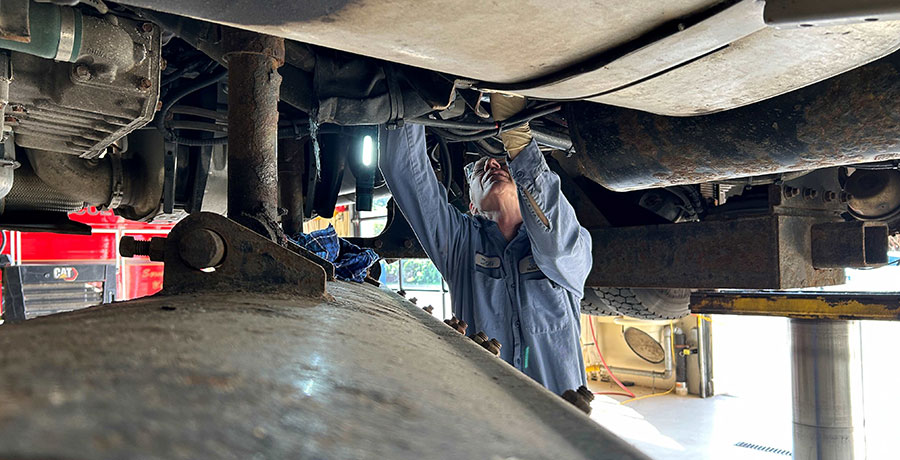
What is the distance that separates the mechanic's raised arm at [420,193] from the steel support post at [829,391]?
1815 mm

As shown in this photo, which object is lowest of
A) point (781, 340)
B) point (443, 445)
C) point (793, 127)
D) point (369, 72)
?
point (781, 340)

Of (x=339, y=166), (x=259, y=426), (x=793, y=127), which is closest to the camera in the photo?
(x=259, y=426)

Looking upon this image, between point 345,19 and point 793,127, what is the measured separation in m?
1.12

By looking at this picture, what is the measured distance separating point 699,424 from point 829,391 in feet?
11.4

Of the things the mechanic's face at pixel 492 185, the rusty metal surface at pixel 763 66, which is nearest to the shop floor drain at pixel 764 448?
the mechanic's face at pixel 492 185

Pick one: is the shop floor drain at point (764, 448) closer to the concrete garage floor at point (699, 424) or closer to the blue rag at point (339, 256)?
the concrete garage floor at point (699, 424)

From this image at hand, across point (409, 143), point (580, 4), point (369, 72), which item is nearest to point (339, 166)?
point (409, 143)

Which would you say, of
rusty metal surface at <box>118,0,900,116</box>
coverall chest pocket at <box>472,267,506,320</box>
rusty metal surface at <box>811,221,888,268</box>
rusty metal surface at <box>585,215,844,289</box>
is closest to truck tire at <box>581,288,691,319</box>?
rusty metal surface at <box>585,215,844,289</box>

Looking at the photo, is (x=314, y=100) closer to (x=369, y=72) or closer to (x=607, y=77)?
(x=369, y=72)

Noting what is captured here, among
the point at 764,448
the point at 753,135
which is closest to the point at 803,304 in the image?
the point at 753,135

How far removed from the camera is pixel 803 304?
2889 millimetres

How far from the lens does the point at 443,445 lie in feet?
1.48

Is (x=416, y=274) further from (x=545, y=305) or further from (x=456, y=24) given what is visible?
(x=456, y=24)

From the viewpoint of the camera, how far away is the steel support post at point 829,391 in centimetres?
306
